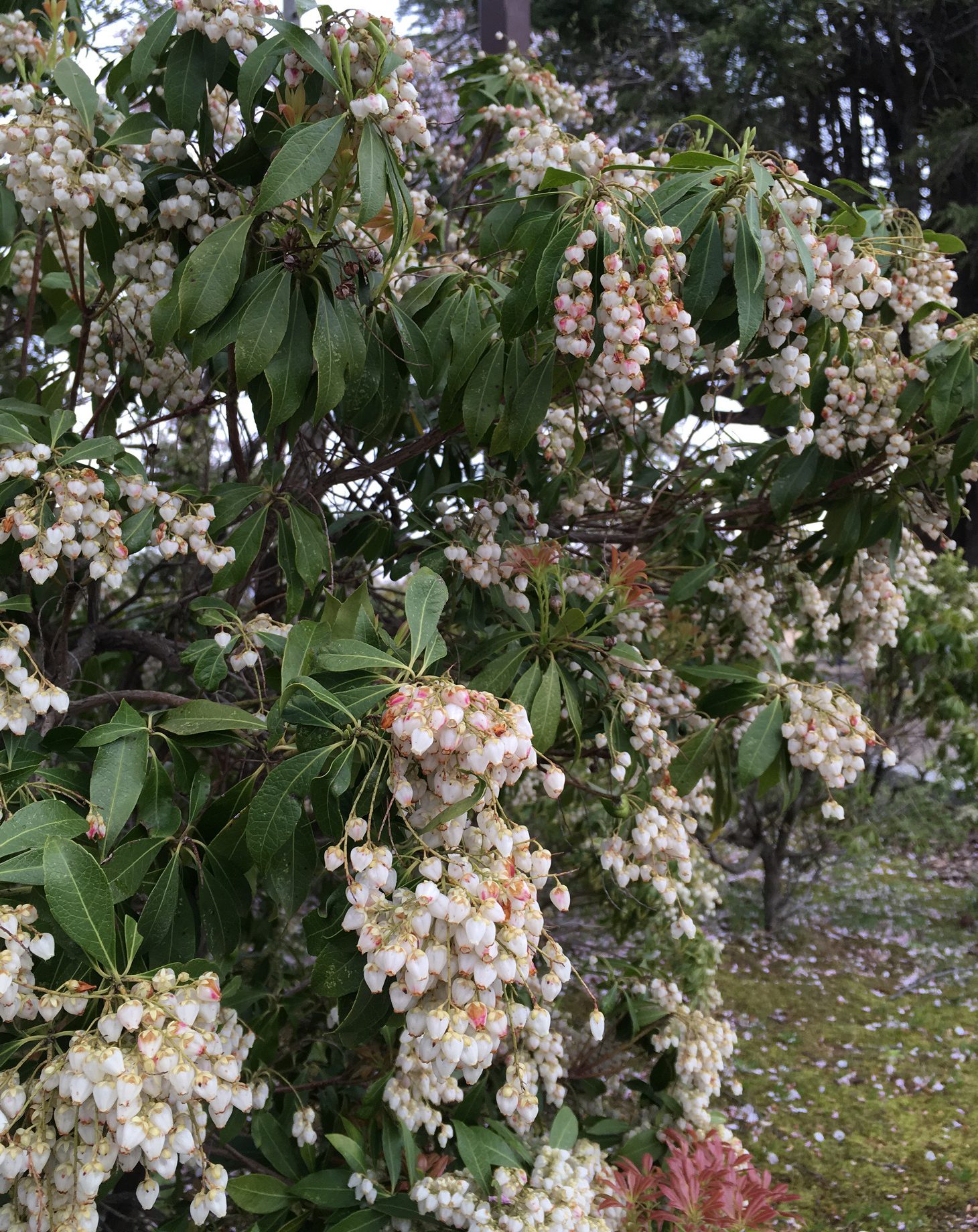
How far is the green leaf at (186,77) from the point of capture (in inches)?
56.3

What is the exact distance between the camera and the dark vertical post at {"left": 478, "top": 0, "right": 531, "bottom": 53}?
3.18 metres

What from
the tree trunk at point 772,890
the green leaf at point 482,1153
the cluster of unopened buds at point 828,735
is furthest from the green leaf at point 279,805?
the tree trunk at point 772,890

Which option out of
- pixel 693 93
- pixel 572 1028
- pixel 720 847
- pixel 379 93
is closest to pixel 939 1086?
pixel 572 1028

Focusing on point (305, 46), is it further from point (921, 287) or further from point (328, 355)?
point (921, 287)

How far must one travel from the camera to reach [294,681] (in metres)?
1.10

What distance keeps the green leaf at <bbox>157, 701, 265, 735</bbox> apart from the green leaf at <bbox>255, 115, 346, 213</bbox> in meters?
0.64

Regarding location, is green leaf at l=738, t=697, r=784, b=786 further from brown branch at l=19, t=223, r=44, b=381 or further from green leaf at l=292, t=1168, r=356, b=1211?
brown branch at l=19, t=223, r=44, b=381

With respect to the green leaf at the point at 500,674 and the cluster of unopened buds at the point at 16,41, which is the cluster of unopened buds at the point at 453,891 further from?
the cluster of unopened buds at the point at 16,41

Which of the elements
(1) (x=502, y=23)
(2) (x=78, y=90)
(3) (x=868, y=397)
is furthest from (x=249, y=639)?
(1) (x=502, y=23)

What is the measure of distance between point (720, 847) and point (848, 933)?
727mm

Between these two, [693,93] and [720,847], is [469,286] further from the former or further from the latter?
[693,93]

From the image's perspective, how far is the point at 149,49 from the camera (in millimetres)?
1466

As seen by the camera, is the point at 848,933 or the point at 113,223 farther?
the point at 848,933

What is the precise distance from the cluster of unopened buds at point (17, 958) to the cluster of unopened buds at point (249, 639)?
48 centimetres
